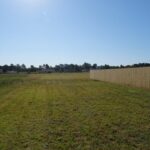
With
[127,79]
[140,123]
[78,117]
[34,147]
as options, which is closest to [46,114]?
[78,117]

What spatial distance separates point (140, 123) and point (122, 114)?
2272 mm

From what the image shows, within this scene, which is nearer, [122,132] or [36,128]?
[122,132]

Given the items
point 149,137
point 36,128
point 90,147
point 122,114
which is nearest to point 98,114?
point 122,114

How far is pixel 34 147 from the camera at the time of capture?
25.1 feet

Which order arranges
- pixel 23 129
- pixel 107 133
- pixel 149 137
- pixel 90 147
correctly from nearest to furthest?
pixel 90 147 < pixel 149 137 < pixel 107 133 < pixel 23 129

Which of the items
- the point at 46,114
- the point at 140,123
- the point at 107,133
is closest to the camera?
the point at 107,133

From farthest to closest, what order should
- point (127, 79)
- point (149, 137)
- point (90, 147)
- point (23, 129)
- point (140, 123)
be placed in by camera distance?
point (127, 79), point (140, 123), point (23, 129), point (149, 137), point (90, 147)

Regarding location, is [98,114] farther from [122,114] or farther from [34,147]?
[34,147]

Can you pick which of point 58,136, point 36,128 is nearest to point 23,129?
point 36,128

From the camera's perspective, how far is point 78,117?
480 inches

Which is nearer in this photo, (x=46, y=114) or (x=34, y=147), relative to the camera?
(x=34, y=147)

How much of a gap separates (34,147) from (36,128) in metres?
2.47

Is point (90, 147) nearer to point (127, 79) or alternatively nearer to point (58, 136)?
point (58, 136)

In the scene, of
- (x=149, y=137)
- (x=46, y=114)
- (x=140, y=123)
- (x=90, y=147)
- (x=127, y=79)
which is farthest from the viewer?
(x=127, y=79)
